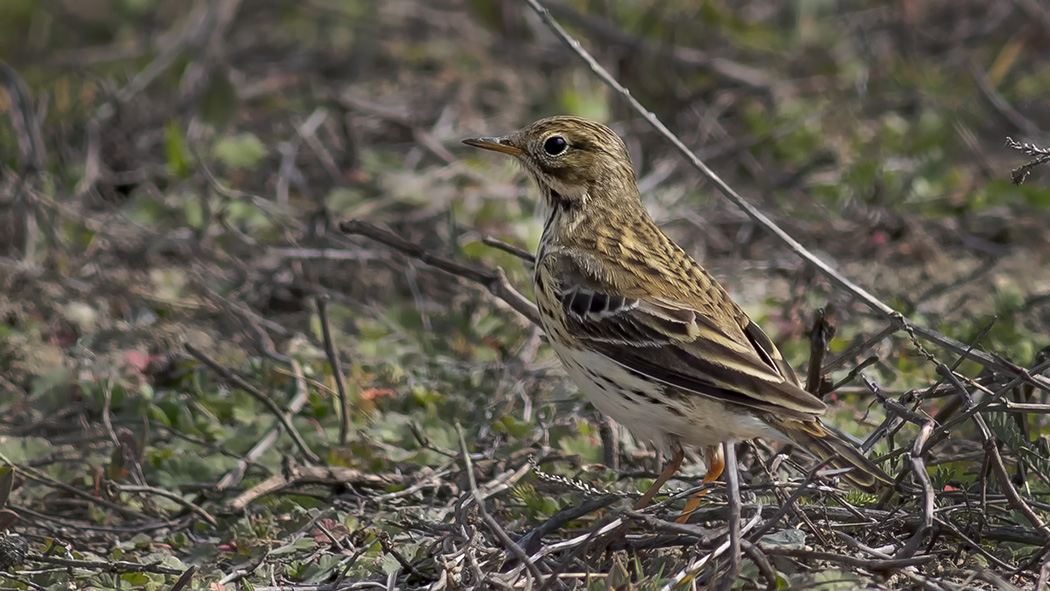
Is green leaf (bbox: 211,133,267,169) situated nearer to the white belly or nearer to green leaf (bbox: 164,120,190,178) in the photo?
green leaf (bbox: 164,120,190,178)

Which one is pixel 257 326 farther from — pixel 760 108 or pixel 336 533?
pixel 760 108

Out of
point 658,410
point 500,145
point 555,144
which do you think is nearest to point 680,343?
point 658,410

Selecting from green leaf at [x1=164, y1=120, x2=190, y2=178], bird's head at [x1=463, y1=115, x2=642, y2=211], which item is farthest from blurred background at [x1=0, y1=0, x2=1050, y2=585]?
bird's head at [x1=463, y1=115, x2=642, y2=211]

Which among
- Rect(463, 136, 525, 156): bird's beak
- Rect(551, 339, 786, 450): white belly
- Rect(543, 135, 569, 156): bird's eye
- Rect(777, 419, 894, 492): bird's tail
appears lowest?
Rect(551, 339, 786, 450): white belly

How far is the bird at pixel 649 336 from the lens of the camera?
4207 millimetres

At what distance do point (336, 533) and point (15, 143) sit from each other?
14.5 ft

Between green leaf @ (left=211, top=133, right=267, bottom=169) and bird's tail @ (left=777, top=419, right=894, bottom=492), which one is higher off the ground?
bird's tail @ (left=777, top=419, right=894, bottom=492)

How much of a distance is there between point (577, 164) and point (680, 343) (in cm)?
117

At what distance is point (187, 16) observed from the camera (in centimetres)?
994

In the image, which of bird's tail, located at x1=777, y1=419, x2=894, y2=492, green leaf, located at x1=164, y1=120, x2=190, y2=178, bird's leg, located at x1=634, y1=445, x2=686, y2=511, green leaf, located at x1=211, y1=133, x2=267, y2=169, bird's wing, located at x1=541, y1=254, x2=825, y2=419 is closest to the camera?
bird's tail, located at x1=777, y1=419, x2=894, y2=492

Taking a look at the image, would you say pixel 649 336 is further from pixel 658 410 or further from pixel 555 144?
pixel 555 144

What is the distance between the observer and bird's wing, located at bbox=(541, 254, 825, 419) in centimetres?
419

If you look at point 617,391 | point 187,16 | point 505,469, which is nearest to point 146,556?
point 505,469

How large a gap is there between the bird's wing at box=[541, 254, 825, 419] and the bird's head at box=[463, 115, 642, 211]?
51 cm
